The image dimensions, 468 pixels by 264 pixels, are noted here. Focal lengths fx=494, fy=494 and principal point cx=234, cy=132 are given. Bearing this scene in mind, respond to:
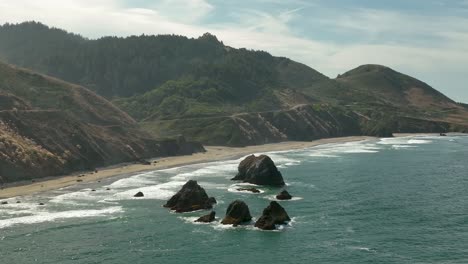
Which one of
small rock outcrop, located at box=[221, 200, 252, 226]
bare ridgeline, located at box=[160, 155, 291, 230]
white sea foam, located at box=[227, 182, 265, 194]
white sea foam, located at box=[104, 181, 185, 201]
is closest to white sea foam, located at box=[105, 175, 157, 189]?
white sea foam, located at box=[104, 181, 185, 201]

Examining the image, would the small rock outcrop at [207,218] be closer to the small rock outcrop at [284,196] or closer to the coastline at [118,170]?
the small rock outcrop at [284,196]

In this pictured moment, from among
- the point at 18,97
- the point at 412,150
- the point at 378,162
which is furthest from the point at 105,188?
the point at 412,150

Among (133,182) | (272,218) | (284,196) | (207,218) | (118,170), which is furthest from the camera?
(118,170)

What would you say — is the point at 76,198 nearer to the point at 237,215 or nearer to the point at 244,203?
the point at 237,215

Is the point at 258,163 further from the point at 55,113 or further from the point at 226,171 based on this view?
the point at 55,113

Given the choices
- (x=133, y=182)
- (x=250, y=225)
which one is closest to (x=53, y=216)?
(x=250, y=225)

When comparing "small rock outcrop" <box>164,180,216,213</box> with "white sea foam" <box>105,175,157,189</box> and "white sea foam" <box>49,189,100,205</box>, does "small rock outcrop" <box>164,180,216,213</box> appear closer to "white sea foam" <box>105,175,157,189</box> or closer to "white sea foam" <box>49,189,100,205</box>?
"white sea foam" <box>49,189,100,205</box>
